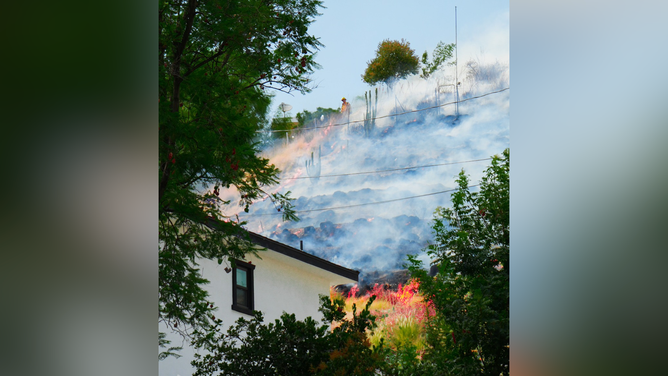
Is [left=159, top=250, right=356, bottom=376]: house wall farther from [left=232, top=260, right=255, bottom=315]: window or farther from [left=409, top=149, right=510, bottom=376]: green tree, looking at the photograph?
[left=409, top=149, right=510, bottom=376]: green tree

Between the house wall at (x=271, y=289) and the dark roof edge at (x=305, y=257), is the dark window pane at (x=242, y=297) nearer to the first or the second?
the house wall at (x=271, y=289)

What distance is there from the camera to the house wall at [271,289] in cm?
420

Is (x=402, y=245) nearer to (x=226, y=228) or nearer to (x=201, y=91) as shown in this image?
(x=226, y=228)

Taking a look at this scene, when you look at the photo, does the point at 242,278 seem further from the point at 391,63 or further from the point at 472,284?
the point at 391,63

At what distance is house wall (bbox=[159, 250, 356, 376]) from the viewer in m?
4.20

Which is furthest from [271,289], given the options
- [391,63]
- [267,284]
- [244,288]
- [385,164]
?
[391,63]

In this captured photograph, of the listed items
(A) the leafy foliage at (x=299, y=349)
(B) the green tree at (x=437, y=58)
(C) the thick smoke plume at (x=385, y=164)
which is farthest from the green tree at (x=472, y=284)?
(B) the green tree at (x=437, y=58)

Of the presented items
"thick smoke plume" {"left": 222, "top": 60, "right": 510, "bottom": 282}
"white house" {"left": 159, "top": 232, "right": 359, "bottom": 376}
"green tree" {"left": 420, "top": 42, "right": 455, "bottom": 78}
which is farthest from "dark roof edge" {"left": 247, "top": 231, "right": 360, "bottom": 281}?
"green tree" {"left": 420, "top": 42, "right": 455, "bottom": 78}

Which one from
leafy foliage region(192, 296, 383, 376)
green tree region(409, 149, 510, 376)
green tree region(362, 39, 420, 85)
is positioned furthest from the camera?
green tree region(362, 39, 420, 85)

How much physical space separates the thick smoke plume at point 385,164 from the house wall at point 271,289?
30 centimetres

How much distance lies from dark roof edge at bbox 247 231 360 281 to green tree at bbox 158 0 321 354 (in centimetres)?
63
